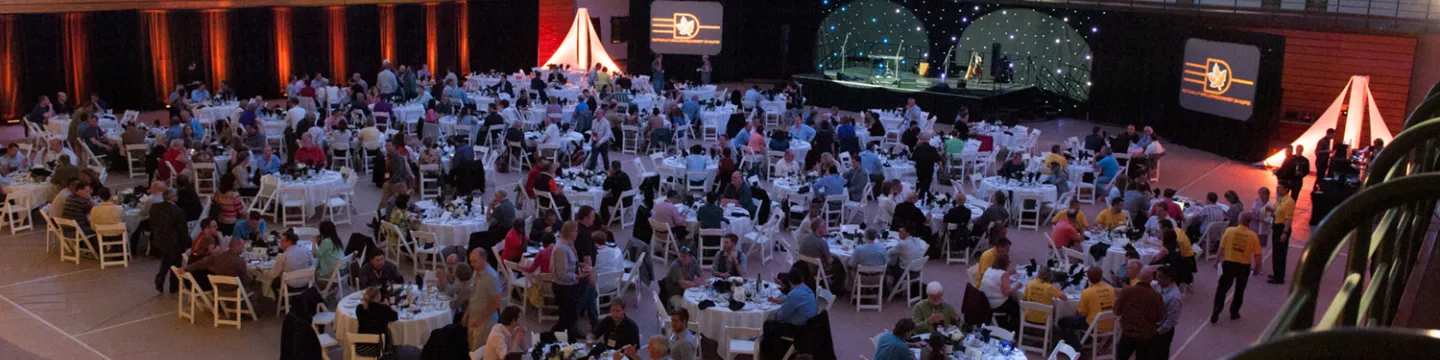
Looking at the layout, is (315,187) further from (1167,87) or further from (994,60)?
(994,60)

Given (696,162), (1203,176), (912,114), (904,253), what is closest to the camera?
(904,253)

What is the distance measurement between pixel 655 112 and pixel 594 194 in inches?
192

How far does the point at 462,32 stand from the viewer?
93.1ft

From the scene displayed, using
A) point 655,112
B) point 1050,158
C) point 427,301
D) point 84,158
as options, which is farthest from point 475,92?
point 427,301

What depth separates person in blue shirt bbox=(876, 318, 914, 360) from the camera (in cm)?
816

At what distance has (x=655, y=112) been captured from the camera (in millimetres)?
18781

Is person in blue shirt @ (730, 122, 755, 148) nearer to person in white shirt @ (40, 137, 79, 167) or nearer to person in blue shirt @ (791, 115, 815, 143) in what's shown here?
person in blue shirt @ (791, 115, 815, 143)

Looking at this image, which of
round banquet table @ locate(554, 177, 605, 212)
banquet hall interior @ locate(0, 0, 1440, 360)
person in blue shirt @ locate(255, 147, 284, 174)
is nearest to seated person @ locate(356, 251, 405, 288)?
banquet hall interior @ locate(0, 0, 1440, 360)

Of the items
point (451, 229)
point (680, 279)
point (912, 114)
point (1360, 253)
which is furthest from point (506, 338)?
point (912, 114)

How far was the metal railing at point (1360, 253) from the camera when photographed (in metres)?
0.86

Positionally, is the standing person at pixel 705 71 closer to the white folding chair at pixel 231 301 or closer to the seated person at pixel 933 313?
the white folding chair at pixel 231 301

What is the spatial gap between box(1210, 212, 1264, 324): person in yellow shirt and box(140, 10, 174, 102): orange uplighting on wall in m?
19.6

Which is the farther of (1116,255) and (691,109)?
(691,109)

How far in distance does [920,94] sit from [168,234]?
1599 centimetres
